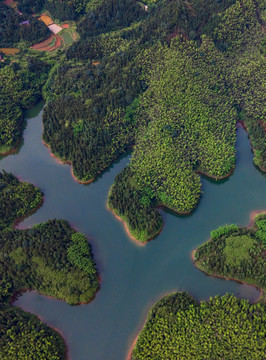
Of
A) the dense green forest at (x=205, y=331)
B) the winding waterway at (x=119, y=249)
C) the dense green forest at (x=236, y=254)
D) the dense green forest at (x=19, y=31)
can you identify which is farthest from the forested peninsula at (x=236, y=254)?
the dense green forest at (x=19, y=31)

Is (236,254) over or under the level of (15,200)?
over

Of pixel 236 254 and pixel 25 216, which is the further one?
pixel 25 216

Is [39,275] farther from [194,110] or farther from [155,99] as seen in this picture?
[194,110]

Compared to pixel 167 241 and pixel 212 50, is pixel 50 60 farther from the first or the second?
pixel 167 241

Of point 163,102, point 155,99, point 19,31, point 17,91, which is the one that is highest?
point 163,102

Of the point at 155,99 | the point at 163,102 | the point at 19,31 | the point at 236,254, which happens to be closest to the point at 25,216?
the point at 155,99

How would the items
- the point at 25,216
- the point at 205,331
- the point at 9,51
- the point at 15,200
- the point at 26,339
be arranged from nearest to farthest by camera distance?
the point at 205,331
the point at 26,339
the point at 15,200
the point at 25,216
the point at 9,51

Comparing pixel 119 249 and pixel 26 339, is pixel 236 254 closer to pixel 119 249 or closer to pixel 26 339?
pixel 119 249

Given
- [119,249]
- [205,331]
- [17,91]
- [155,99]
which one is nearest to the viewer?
[205,331]
